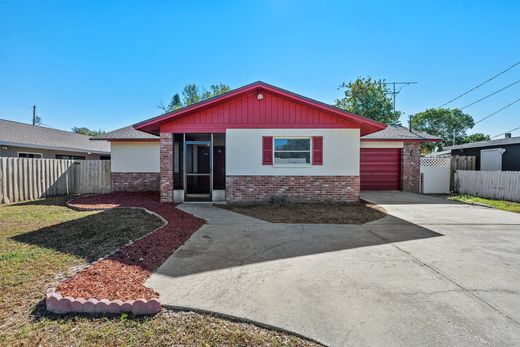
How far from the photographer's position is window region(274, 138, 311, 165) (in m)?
9.93

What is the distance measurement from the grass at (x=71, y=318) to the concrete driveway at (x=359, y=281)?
9.5 inches

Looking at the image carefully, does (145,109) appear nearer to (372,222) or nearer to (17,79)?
(17,79)

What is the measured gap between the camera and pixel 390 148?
46.1 feet

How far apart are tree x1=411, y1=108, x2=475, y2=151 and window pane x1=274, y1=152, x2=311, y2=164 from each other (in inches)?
2174

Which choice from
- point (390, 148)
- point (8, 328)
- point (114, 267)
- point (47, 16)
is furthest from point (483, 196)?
point (47, 16)

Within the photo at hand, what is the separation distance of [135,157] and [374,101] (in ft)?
110

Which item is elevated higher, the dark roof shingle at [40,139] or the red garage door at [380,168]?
the dark roof shingle at [40,139]

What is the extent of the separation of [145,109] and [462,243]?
3584 cm

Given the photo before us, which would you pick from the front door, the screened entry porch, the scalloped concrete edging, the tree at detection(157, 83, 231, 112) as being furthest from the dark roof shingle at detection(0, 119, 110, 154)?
the tree at detection(157, 83, 231, 112)

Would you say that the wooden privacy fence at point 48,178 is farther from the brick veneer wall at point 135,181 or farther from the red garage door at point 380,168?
the red garage door at point 380,168

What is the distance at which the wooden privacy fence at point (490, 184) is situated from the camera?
11.4 metres

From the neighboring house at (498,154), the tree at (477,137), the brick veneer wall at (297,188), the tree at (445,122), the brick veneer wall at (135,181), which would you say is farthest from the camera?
the tree at (445,122)

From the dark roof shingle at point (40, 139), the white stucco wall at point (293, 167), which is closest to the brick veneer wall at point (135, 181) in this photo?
the dark roof shingle at point (40, 139)

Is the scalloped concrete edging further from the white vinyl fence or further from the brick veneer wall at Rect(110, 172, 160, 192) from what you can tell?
the white vinyl fence
